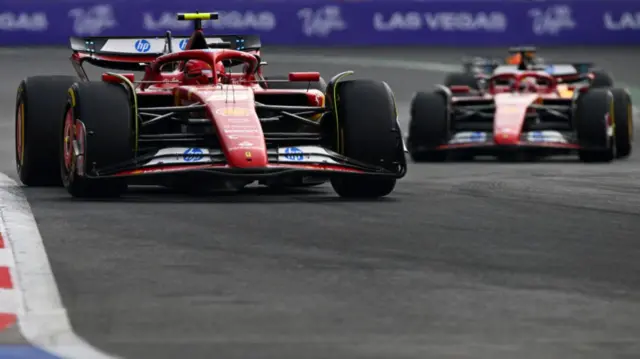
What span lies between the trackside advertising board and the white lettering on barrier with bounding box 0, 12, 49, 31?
2 centimetres

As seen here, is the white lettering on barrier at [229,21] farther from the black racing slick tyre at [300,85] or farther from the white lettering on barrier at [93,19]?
the black racing slick tyre at [300,85]

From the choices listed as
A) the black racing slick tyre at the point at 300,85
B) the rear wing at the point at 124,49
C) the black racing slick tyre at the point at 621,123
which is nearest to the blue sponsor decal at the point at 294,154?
the black racing slick tyre at the point at 300,85

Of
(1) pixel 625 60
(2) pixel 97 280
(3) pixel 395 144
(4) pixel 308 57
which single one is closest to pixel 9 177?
(3) pixel 395 144

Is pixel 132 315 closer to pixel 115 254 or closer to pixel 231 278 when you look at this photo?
pixel 231 278

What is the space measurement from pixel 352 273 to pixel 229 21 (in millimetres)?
25278

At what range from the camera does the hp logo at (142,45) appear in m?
13.8

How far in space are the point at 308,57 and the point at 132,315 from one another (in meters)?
26.2

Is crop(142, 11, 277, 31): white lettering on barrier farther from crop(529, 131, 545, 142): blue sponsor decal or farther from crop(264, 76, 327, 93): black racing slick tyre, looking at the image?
crop(264, 76, 327, 93): black racing slick tyre

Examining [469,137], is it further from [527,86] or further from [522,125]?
[527,86]

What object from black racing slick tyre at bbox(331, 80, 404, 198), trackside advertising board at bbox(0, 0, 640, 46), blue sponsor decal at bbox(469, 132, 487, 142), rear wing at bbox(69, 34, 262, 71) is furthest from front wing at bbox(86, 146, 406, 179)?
trackside advertising board at bbox(0, 0, 640, 46)

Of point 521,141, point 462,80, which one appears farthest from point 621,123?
point 462,80

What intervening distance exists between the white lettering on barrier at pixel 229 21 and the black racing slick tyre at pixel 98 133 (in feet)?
67.9

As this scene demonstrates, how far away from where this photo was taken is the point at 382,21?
108 ft

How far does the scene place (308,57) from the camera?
31.9 metres
